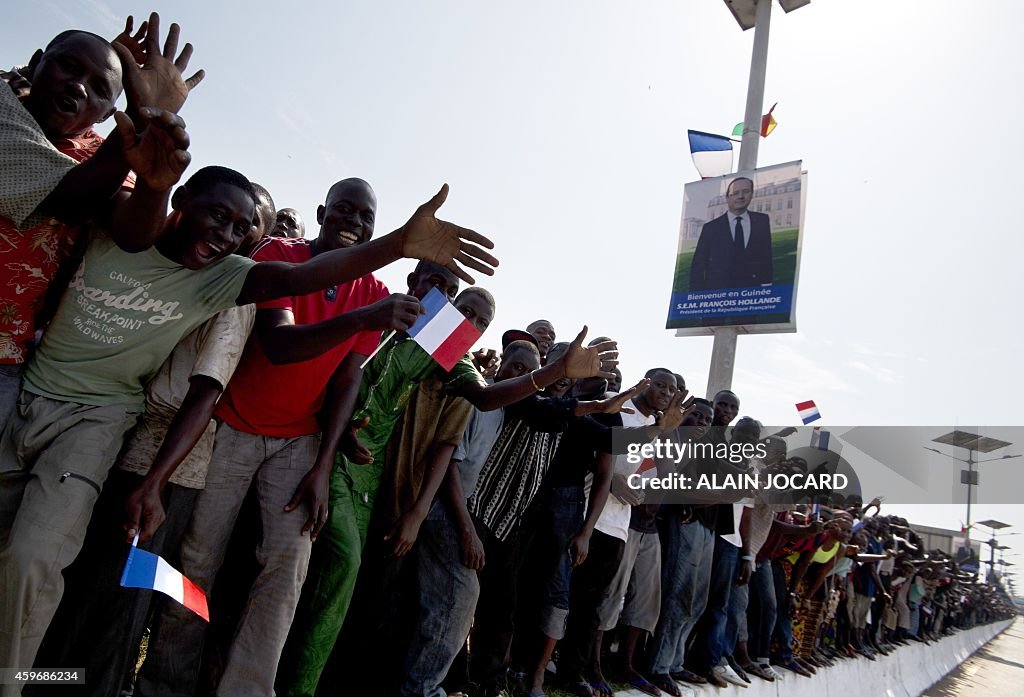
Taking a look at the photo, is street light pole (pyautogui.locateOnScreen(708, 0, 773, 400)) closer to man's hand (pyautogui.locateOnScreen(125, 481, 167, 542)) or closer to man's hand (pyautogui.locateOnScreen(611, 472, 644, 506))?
man's hand (pyautogui.locateOnScreen(611, 472, 644, 506))

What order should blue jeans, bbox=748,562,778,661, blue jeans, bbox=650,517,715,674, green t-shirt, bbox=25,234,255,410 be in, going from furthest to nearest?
1. blue jeans, bbox=748,562,778,661
2. blue jeans, bbox=650,517,715,674
3. green t-shirt, bbox=25,234,255,410

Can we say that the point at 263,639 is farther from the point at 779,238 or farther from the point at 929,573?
the point at 929,573

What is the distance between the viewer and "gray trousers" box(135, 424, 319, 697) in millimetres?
2041

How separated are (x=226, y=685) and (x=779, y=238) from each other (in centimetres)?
976

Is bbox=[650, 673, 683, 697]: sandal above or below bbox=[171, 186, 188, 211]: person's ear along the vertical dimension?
below

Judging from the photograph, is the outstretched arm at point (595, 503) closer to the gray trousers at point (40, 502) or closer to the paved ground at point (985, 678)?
the gray trousers at point (40, 502)

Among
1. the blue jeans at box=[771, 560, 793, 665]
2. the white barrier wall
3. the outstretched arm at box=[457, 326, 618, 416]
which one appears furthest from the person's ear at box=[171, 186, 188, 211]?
the blue jeans at box=[771, 560, 793, 665]

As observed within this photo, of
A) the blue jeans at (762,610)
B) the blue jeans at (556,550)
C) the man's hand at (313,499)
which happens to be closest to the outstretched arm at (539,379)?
the man's hand at (313,499)

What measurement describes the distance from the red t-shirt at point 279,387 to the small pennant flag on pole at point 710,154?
1013 centimetres

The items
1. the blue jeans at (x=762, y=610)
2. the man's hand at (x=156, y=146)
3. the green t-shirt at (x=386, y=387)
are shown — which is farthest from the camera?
the blue jeans at (x=762, y=610)

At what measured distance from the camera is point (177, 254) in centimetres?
192

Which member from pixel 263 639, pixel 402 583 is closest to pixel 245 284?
pixel 263 639

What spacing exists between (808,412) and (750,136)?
4.39 meters

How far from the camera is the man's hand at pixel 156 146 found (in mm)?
1550
